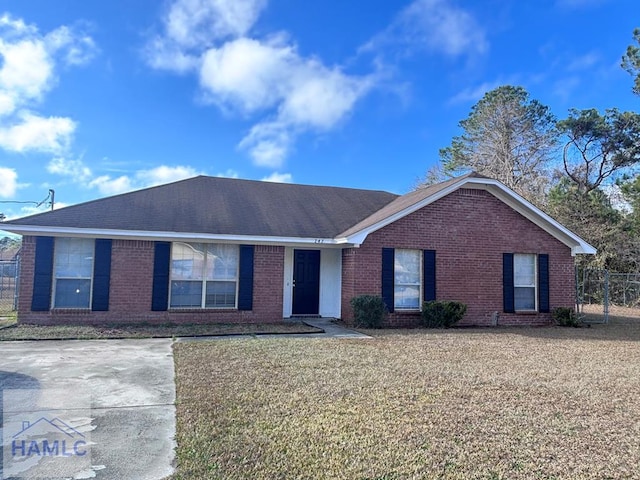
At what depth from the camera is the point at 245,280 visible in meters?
11.6

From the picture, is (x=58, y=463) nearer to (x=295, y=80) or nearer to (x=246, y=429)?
(x=246, y=429)

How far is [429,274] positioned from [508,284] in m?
2.57

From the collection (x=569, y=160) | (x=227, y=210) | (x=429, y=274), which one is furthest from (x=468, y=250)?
(x=569, y=160)

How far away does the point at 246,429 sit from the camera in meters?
4.12

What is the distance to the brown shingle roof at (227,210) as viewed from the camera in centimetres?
1082

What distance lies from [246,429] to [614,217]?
24.0m

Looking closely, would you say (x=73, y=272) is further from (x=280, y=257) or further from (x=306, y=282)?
(x=306, y=282)

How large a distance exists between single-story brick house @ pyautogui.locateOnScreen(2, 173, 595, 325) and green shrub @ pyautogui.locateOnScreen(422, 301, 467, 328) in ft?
1.45

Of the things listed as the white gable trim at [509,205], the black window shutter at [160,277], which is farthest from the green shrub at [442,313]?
the black window shutter at [160,277]

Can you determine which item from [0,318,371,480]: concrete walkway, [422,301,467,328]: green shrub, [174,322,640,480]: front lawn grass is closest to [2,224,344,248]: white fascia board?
[422,301,467,328]: green shrub

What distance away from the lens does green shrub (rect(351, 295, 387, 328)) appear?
11141 mm

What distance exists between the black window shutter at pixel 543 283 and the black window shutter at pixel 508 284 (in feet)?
2.88

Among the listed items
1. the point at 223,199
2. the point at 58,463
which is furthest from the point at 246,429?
the point at 223,199

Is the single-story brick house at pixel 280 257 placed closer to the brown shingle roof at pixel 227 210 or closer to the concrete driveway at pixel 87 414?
the brown shingle roof at pixel 227 210
